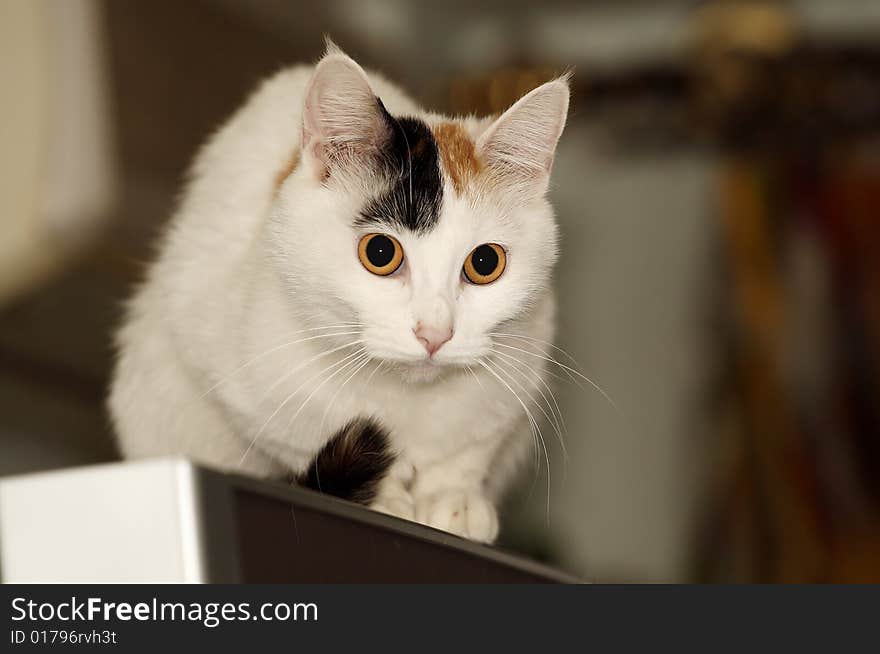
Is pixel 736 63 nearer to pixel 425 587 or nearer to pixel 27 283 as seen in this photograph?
pixel 27 283

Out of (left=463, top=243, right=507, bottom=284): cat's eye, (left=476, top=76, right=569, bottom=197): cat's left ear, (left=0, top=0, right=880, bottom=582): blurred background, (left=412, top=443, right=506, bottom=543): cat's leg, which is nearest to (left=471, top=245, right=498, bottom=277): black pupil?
(left=463, top=243, right=507, bottom=284): cat's eye

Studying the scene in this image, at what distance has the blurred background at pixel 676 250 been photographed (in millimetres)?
3055

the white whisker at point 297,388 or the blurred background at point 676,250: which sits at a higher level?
the blurred background at point 676,250

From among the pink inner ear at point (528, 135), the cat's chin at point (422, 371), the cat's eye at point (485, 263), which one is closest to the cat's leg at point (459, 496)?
the cat's chin at point (422, 371)

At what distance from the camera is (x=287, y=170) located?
1.22m

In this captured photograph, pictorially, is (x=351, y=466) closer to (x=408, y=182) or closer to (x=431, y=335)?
(x=431, y=335)

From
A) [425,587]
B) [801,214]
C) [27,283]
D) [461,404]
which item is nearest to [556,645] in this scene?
[425,587]

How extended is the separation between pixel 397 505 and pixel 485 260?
280mm

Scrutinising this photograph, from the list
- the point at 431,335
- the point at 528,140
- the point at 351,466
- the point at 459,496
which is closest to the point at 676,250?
the point at 528,140

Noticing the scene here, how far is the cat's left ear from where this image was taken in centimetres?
113

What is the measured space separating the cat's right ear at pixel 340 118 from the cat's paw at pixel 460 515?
1.26 ft

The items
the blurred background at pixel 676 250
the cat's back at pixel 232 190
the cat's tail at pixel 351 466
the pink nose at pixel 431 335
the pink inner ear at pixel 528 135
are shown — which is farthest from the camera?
the blurred background at pixel 676 250

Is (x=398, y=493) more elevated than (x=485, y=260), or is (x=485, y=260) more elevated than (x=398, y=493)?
(x=485, y=260)

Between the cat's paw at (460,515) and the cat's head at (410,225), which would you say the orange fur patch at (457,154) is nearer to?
the cat's head at (410,225)
